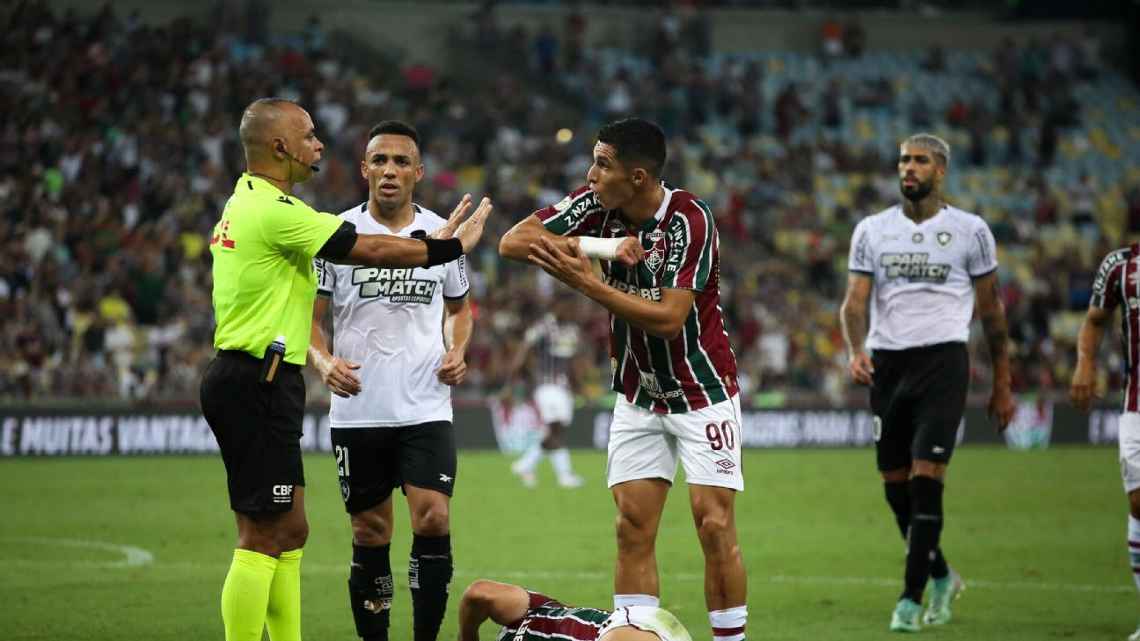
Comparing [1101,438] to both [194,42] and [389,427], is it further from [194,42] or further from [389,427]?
[389,427]

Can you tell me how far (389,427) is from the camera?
845 cm

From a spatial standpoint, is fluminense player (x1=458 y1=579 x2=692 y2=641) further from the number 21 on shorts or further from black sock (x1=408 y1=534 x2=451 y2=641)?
the number 21 on shorts

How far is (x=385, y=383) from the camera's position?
846 centimetres

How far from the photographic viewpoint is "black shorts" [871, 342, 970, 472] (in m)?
10.1

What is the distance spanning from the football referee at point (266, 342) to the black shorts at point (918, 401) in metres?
4.26

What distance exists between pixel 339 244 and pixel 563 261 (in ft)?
3.41

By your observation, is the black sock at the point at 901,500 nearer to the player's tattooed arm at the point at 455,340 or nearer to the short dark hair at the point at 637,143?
the player's tattooed arm at the point at 455,340

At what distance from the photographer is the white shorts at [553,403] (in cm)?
2064

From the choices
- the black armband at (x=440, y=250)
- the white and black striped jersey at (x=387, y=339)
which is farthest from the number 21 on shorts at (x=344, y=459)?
the black armband at (x=440, y=250)

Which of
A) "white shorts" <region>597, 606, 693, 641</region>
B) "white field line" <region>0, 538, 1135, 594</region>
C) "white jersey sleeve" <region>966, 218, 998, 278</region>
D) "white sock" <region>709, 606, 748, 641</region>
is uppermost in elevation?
"white jersey sleeve" <region>966, 218, 998, 278</region>

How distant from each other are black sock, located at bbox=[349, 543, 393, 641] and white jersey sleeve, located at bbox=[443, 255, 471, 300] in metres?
1.54

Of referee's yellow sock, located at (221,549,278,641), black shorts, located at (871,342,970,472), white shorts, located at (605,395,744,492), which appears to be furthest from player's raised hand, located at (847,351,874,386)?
→ referee's yellow sock, located at (221,549,278,641)

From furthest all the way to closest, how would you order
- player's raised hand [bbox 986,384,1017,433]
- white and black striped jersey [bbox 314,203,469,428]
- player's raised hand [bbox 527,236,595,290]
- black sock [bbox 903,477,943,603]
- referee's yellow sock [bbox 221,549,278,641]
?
player's raised hand [bbox 986,384,1017,433]
black sock [bbox 903,477,943,603]
white and black striped jersey [bbox 314,203,469,428]
player's raised hand [bbox 527,236,595,290]
referee's yellow sock [bbox 221,549,278,641]

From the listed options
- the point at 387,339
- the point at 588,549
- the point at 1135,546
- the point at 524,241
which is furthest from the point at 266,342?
the point at 588,549
